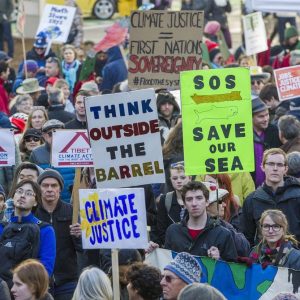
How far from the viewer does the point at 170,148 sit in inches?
523

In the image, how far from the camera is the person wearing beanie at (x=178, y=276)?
9.06 meters

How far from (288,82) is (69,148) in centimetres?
397

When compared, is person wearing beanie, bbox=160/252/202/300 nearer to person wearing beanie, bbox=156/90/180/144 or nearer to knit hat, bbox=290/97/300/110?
person wearing beanie, bbox=156/90/180/144

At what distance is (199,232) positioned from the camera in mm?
10727

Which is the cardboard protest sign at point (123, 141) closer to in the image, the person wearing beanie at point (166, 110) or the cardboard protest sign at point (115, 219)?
the cardboard protest sign at point (115, 219)

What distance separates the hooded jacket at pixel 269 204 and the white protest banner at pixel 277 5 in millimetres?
2508

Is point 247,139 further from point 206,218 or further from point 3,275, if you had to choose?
point 3,275

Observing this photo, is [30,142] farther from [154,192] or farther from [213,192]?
[213,192]

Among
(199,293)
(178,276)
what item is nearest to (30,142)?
(178,276)

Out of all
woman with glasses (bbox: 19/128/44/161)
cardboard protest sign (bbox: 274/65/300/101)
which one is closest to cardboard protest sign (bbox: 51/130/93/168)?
woman with glasses (bbox: 19/128/44/161)

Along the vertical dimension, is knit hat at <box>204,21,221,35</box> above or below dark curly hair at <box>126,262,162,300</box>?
above

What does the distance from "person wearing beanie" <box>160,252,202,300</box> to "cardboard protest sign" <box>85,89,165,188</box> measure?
4.28 ft

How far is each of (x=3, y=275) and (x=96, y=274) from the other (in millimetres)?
1696

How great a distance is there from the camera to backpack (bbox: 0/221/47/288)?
10672 millimetres
